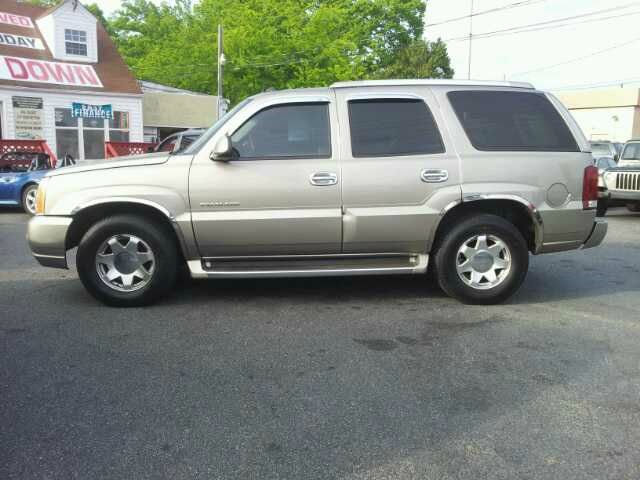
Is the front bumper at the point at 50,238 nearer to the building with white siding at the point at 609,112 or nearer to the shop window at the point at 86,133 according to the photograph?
the shop window at the point at 86,133

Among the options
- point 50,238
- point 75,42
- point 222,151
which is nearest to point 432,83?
point 222,151

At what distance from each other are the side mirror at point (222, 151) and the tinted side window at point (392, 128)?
3.42ft

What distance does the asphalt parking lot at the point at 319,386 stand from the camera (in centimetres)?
268

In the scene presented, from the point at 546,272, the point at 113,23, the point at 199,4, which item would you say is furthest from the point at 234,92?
the point at 546,272

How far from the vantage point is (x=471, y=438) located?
2.88m

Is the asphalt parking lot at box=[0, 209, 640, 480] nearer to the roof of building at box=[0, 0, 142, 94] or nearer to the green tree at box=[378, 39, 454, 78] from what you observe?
the roof of building at box=[0, 0, 142, 94]

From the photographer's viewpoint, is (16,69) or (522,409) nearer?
(522,409)

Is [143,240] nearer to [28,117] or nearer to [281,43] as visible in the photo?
[28,117]

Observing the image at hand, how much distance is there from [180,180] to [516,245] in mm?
2953

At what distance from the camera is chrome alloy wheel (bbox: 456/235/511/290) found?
5.16 metres

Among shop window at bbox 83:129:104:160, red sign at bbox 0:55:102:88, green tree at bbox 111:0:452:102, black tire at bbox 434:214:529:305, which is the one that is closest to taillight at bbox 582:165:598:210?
black tire at bbox 434:214:529:305

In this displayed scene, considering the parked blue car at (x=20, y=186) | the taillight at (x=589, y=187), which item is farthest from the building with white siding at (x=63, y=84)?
the taillight at (x=589, y=187)

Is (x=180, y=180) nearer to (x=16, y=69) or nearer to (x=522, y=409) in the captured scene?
(x=522, y=409)

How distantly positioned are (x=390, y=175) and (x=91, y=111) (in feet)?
69.4
